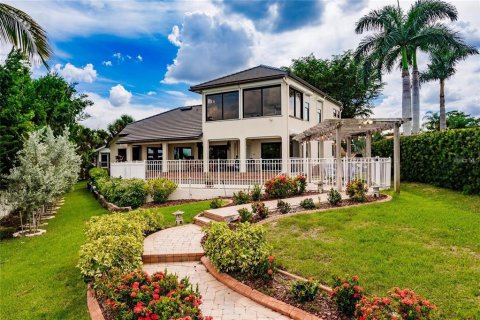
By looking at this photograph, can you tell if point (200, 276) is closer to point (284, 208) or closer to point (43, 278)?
point (43, 278)

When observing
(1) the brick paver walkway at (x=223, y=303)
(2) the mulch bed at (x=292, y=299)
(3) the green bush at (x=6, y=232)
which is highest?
(2) the mulch bed at (x=292, y=299)

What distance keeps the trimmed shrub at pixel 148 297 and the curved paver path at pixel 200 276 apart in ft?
2.40

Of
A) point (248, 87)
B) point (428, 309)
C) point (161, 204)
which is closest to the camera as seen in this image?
point (428, 309)

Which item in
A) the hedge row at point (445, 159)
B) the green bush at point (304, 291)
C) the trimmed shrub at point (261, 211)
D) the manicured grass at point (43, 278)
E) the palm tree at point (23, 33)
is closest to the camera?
the green bush at point (304, 291)

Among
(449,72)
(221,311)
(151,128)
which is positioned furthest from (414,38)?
(221,311)

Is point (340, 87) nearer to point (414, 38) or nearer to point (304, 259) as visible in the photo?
point (414, 38)

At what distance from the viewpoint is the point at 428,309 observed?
3.64m

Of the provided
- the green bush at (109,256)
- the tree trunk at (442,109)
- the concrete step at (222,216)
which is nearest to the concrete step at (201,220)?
the concrete step at (222,216)

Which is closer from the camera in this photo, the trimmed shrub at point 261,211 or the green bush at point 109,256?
the green bush at point 109,256

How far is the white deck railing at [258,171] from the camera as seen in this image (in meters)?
13.5

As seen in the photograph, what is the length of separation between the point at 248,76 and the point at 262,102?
193 cm

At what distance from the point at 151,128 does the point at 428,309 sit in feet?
80.3

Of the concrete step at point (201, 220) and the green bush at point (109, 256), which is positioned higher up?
the green bush at point (109, 256)

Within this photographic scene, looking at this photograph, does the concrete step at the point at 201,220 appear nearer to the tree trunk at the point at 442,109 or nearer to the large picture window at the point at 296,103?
the large picture window at the point at 296,103
